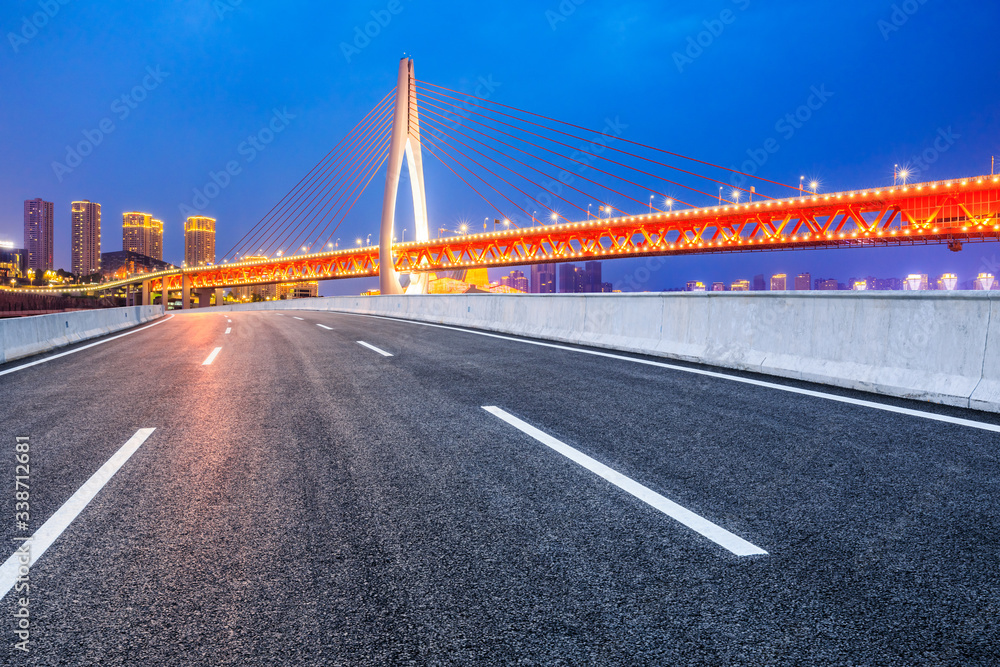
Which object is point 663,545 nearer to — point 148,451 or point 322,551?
point 322,551

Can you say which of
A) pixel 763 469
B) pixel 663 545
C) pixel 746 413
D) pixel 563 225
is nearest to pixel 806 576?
pixel 663 545

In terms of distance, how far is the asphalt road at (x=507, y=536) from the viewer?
2119 millimetres

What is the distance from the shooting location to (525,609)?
7.55 ft

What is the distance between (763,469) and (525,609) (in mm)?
2371

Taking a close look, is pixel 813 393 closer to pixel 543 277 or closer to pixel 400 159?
pixel 400 159

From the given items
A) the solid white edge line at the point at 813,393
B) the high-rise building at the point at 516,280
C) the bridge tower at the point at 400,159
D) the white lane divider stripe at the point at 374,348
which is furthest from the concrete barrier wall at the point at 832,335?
the high-rise building at the point at 516,280

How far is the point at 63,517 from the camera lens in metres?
3.25

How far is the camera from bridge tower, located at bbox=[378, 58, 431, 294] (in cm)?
4778

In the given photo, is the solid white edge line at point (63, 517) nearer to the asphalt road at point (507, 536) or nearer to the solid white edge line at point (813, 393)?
the asphalt road at point (507, 536)

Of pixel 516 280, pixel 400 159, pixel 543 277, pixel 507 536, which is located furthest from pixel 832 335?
pixel 516 280

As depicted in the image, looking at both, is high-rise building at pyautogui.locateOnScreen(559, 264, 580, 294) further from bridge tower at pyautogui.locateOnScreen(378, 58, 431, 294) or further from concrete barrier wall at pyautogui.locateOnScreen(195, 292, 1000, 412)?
concrete barrier wall at pyautogui.locateOnScreen(195, 292, 1000, 412)

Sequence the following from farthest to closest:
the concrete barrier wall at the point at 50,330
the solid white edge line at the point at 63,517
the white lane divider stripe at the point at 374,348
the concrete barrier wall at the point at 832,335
→ the concrete barrier wall at the point at 50,330 → the white lane divider stripe at the point at 374,348 → the concrete barrier wall at the point at 832,335 → the solid white edge line at the point at 63,517

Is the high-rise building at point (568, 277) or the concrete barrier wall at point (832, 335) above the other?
the high-rise building at point (568, 277)

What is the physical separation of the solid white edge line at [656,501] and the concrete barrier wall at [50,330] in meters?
10.4
